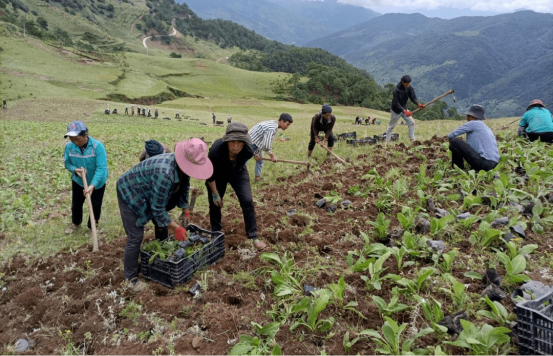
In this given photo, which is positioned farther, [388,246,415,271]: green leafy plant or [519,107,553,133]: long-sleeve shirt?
[519,107,553,133]: long-sleeve shirt

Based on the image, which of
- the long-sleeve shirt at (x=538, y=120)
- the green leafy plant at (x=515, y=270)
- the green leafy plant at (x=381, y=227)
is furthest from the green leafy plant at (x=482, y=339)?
the long-sleeve shirt at (x=538, y=120)

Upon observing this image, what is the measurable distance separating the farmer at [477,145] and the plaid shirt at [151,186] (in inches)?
231

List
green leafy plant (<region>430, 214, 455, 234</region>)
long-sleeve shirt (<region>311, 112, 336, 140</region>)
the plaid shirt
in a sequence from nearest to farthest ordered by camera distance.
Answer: the plaid shirt → green leafy plant (<region>430, 214, 455, 234</region>) → long-sleeve shirt (<region>311, 112, 336, 140</region>)

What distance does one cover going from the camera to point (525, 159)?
725cm

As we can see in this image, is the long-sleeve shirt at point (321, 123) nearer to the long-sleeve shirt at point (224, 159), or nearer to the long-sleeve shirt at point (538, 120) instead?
the long-sleeve shirt at point (224, 159)

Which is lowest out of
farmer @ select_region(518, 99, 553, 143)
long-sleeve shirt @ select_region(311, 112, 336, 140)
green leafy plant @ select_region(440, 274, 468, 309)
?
green leafy plant @ select_region(440, 274, 468, 309)

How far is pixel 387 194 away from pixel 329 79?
97081mm

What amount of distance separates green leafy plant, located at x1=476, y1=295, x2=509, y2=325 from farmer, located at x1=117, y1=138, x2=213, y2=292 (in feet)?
11.2

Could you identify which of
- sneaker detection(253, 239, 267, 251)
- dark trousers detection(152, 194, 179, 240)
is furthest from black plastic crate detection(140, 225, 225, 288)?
sneaker detection(253, 239, 267, 251)

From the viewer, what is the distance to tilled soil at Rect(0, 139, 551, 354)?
3523mm

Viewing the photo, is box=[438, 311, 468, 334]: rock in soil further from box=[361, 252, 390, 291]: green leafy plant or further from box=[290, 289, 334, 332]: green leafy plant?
box=[290, 289, 334, 332]: green leafy plant

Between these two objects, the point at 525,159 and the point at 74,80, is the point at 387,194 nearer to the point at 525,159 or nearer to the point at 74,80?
the point at 525,159

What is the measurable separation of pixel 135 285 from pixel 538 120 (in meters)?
10.5

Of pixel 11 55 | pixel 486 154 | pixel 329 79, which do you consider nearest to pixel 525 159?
pixel 486 154
